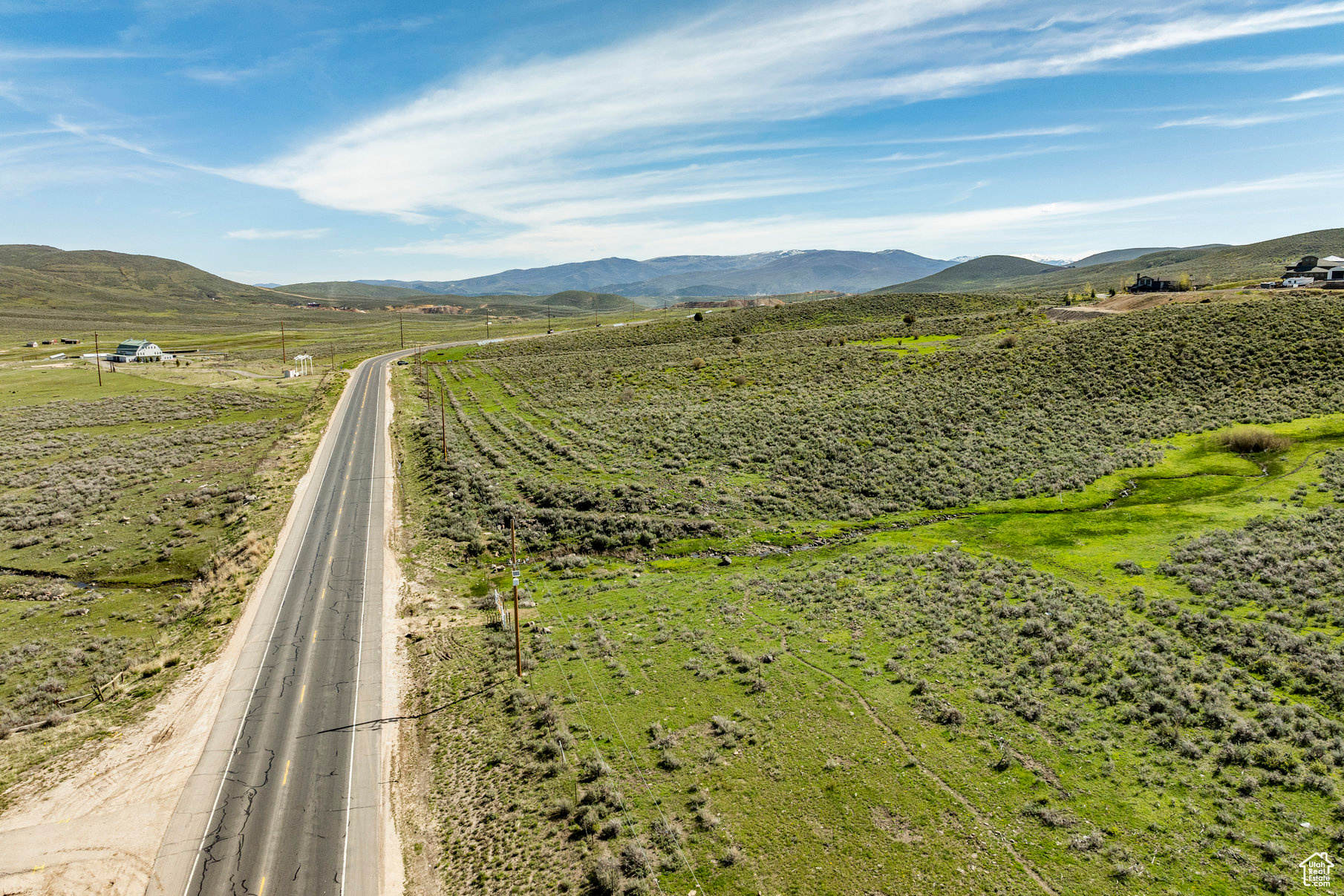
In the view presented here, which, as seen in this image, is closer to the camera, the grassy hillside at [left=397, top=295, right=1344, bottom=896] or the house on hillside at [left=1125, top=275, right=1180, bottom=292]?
the grassy hillside at [left=397, top=295, right=1344, bottom=896]

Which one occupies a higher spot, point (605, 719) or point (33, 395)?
point (33, 395)

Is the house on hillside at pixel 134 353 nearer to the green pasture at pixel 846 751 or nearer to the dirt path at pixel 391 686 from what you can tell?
the dirt path at pixel 391 686

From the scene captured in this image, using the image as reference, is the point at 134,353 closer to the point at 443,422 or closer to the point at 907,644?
the point at 443,422

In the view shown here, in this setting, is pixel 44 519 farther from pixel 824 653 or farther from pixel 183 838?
pixel 824 653

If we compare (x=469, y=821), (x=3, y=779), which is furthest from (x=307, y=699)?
(x=469, y=821)

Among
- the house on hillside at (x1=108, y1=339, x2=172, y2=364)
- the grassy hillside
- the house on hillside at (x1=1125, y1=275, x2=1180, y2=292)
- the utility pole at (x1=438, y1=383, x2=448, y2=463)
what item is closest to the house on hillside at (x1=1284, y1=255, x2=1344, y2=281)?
the house on hillside at (x1=1125, y1=275, x2=1180, y2=292)

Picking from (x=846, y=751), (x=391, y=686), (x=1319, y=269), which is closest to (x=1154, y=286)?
(x=1319, y=269)

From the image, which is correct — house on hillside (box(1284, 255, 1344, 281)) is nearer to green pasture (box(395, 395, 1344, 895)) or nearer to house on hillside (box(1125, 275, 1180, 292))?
house on hillside (box(1125, 275, 1180, 292))
